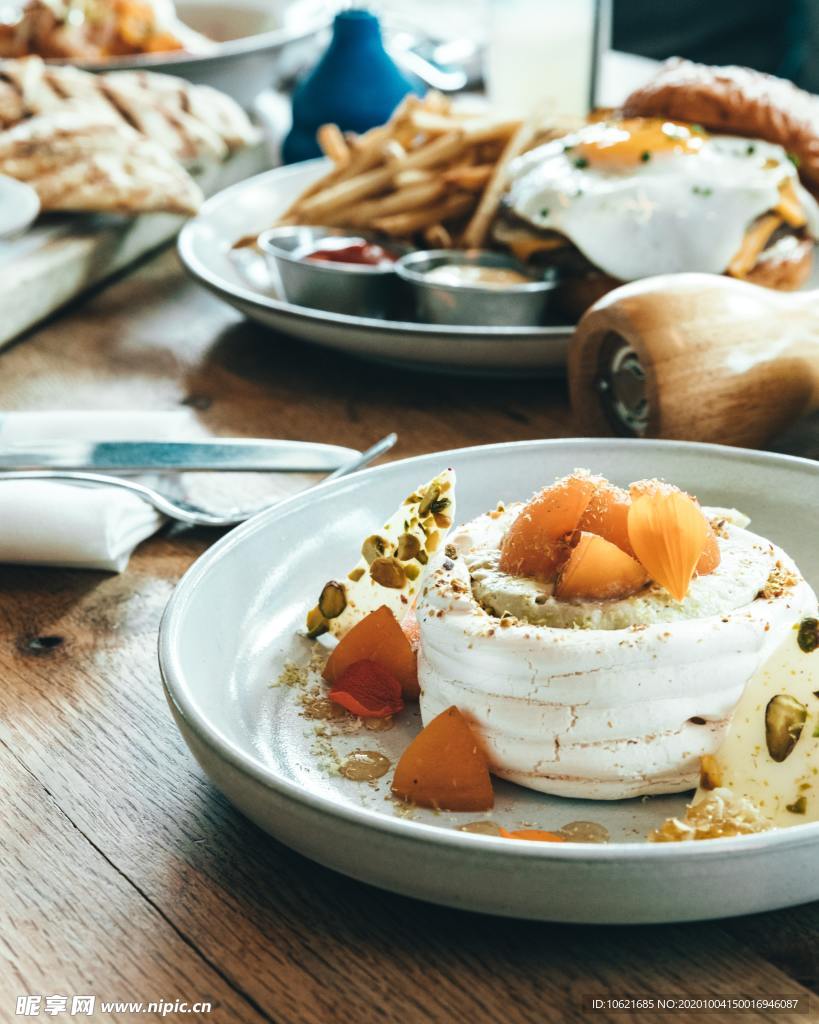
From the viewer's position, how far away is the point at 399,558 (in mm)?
1312

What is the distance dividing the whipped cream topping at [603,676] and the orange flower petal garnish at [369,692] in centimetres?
10

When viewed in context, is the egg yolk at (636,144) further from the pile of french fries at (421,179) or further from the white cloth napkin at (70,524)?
the white cloth napkin at (70,524)

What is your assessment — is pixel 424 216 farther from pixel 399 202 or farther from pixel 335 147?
pixel 335 147

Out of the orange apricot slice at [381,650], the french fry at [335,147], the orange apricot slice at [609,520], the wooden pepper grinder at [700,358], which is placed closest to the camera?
the orange apricot slice at [609,520]

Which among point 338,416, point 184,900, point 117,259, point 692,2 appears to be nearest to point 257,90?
point 117,259

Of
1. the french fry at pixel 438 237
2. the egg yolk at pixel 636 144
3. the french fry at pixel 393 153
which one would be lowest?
the french fry at pixel 438 237

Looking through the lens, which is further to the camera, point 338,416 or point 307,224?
point 307,224

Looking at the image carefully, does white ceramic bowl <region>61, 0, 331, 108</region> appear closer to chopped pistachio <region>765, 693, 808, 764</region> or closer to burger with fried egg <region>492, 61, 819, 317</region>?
burger with fried egg <region>492, 61, 819, 317</region>

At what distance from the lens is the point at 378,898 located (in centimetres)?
101

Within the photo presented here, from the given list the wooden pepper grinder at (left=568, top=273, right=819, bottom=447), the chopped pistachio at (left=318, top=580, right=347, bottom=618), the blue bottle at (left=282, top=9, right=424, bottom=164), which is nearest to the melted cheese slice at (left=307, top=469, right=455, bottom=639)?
the chopped pistachio at (left=318, top=580, right=347, bottom=618)

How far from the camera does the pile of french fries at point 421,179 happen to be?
2607 millimetres

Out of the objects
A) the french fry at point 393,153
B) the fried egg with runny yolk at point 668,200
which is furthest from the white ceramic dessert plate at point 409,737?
the french fry at point 393,153

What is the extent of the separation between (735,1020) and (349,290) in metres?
1.74

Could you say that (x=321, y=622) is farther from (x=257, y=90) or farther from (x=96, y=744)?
(x=257, y=90)
